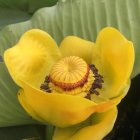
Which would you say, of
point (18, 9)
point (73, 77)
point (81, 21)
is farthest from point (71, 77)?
point (18, 9)

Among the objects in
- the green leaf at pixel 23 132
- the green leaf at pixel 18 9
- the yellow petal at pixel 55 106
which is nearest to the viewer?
the yellow petal at pixel 55 106

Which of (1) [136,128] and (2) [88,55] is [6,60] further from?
(1) [136,128]

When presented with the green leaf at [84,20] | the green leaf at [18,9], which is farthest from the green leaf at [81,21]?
the green leaf at [18,9]

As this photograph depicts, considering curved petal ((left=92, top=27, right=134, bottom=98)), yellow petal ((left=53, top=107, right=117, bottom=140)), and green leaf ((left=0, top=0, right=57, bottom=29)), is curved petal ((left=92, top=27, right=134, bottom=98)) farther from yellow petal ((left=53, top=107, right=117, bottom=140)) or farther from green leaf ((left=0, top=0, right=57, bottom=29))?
green leaf ((left=0, top=0, right=57, bottom=29))

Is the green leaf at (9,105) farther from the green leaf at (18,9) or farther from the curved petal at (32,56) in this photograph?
the green leaf at (18,9)

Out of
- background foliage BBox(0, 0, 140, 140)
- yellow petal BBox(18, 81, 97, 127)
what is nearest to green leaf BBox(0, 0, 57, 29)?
background foliage BBox(0, 0, 140, 140)

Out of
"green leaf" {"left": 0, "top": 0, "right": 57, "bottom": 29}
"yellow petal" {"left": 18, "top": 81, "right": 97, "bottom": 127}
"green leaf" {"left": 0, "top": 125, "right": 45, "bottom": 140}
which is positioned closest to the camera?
"yellow petal" {"left": 18, "top": 81, "right": 97, "bottom": 127}

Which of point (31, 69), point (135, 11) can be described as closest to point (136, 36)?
point (135, 11)
